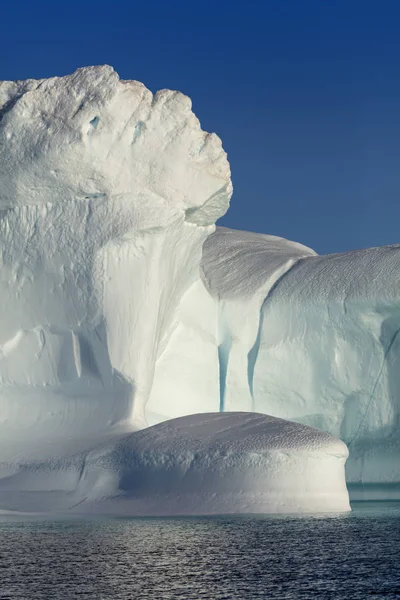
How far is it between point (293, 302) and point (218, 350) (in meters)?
1.53

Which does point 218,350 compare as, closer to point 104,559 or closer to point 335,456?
point 335,456

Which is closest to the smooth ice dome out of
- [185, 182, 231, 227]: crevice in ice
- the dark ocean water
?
the dark ocean water

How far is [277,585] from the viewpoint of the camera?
7.26 meters

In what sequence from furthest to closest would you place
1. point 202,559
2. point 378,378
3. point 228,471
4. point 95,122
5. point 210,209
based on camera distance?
point 378,378
point 210,209
point 95,122
point 228,471
point 202,559

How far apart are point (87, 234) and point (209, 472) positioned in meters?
4.54

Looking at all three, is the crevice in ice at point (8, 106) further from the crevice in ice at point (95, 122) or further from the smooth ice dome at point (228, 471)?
the smooth ice dome at point (228, 471)

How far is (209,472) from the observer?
41.9 ft

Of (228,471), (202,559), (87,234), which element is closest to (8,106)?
(87,234)

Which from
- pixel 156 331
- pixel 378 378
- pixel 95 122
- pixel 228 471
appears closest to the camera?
pixel 228 471

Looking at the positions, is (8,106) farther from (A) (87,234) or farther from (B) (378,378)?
(B) (378,378)

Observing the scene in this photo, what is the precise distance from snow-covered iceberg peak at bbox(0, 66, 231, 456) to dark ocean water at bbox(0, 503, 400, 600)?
399cm

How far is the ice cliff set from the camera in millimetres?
13156

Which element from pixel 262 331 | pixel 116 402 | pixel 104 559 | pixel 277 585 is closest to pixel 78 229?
pixel 116 402

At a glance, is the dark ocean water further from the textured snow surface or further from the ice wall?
the ice wall
